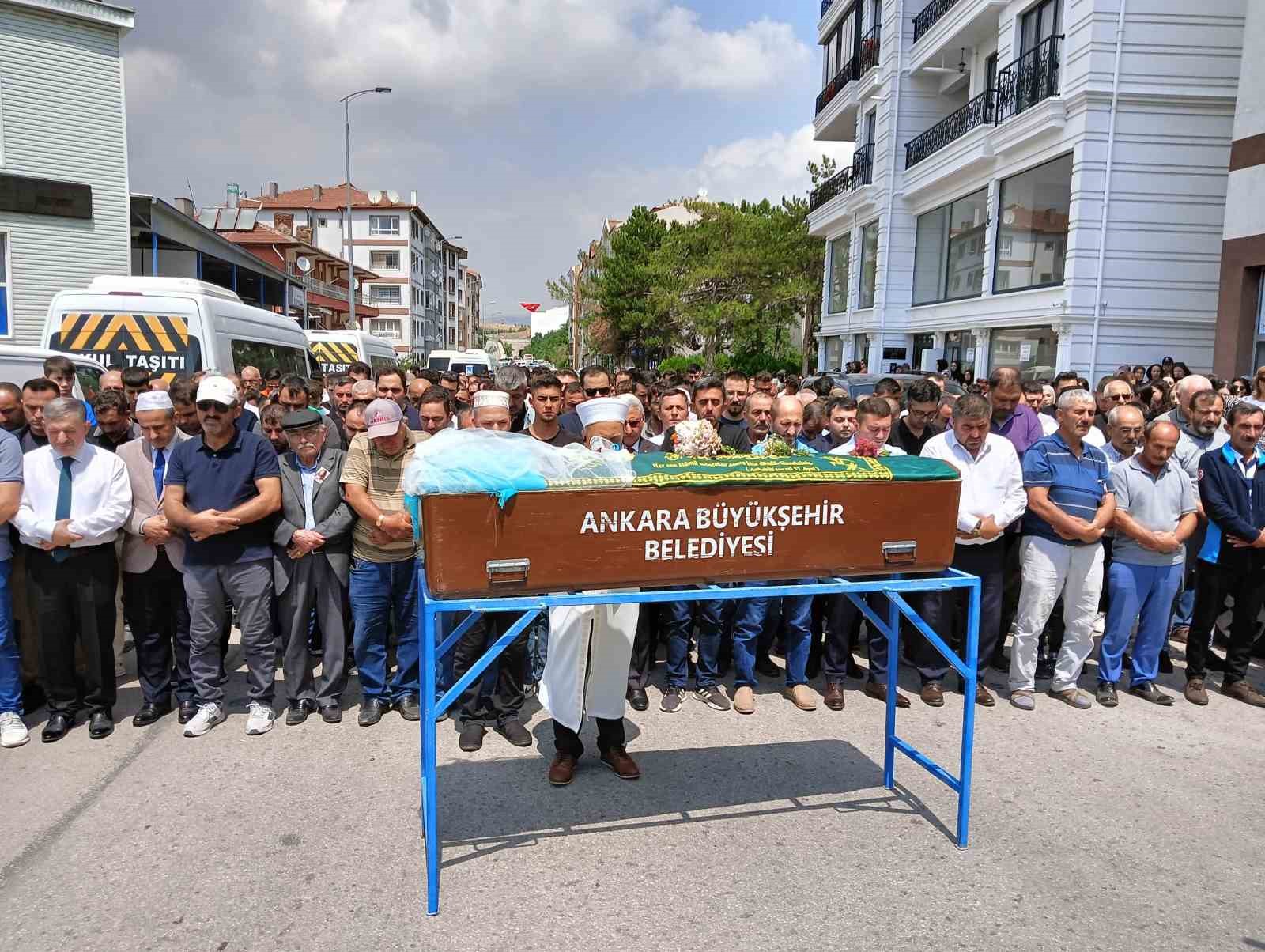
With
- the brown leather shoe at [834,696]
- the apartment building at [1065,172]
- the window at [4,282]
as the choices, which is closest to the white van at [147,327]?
the brown leather shoe at [834,696]

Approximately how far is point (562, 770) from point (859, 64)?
2596 cm

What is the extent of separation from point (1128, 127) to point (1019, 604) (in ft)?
42.5

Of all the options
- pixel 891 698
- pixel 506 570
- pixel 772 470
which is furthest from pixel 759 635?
pixel 506 570

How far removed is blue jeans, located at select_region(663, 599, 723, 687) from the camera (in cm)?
576

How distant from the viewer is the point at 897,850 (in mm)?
3914

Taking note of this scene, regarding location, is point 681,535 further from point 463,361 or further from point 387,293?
point 387,293

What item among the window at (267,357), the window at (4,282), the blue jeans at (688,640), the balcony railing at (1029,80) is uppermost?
the balcony railing at (1029,80)

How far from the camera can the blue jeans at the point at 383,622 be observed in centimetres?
531

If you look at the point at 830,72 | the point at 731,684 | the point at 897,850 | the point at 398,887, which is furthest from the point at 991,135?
the point at 398,887

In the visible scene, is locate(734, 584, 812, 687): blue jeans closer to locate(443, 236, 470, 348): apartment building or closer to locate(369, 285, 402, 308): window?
locate(369, 285, 402, 308): window

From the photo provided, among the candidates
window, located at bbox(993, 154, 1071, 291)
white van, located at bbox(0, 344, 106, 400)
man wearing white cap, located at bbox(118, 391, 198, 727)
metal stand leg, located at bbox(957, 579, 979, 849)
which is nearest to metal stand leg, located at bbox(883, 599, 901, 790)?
metal stand leg, located at bbox(957, 579, 979, 849)

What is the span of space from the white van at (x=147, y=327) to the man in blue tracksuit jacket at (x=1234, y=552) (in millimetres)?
9334

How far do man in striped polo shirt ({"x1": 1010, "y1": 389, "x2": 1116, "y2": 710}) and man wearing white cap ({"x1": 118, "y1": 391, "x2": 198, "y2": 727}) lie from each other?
523cm

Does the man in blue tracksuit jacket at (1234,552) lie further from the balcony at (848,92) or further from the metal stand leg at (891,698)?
the balcony at (848,92)
